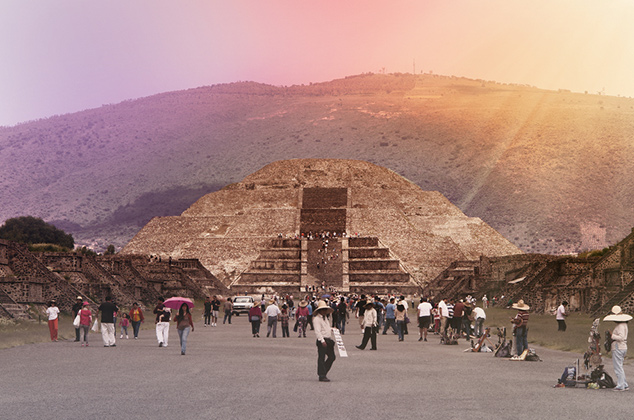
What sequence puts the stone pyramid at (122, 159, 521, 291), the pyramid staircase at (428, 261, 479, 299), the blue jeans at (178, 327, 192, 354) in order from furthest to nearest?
the stone pyramid at (122, 159, 521, 291), the pyramid staircase at (428, 261, 479, 299), the blue jeans at (178, 327, 192, 354)

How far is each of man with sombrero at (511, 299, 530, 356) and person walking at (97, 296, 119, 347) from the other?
13.4 m

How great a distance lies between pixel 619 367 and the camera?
18.9 m

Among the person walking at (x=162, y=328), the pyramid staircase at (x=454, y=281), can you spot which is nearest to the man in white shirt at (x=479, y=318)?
the person walking at (x=162, y=328)

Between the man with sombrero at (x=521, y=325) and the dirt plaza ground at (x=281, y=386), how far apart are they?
90cm

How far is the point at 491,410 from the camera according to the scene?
15.3m

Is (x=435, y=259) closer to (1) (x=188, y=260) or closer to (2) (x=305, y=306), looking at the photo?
(1) (x=188, y=260)

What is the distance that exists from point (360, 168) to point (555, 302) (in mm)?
96689

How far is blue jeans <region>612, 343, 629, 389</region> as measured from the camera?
18.7m

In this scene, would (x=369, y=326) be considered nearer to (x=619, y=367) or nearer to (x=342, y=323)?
(x=342, y=323)

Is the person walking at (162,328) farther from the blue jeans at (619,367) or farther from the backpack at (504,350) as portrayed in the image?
the blue jeans at (619,367)

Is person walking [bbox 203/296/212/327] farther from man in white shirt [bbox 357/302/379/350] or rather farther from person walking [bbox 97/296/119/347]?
man in white shirt [bbox 357/302/379/350]

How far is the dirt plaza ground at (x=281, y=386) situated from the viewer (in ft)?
49.3

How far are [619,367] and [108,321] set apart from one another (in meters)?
17.8

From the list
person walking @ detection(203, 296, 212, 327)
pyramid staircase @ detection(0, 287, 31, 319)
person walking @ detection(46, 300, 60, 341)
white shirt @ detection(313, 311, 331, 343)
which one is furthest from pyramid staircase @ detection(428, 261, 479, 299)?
white shirt @ detection(313, 311, 331, 343)
